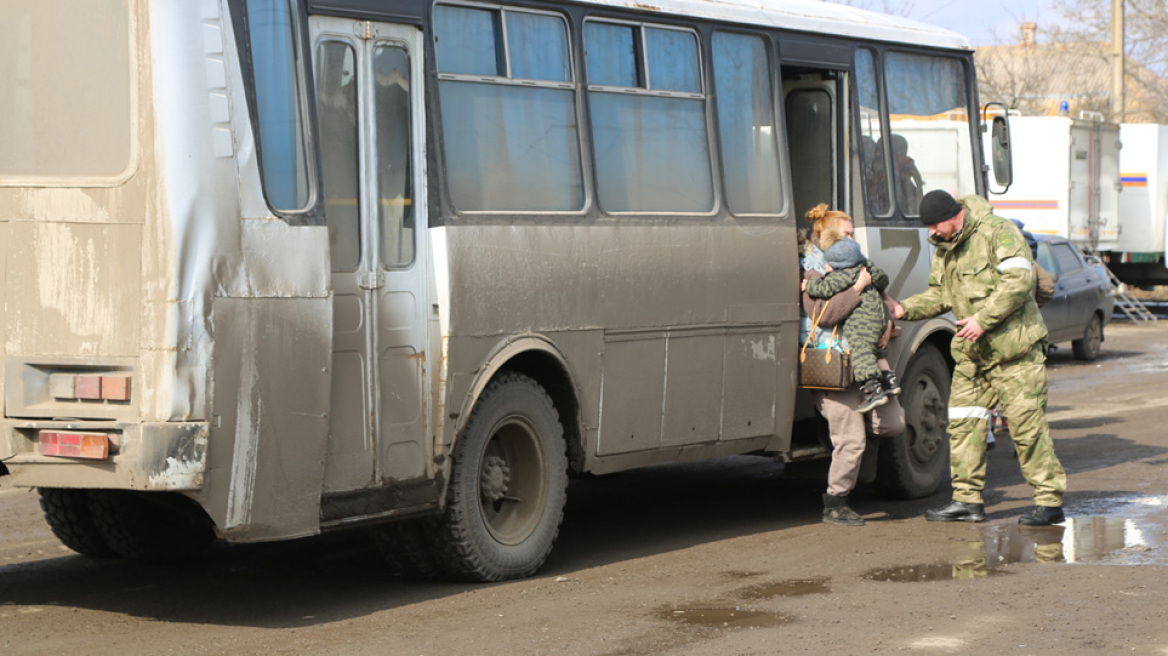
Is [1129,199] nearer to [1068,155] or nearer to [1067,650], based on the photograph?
[1068,155]

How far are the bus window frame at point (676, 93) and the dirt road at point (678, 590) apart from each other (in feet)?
6.02

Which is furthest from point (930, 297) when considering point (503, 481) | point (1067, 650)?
point (1067, 650)

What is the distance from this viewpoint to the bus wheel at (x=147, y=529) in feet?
27.9

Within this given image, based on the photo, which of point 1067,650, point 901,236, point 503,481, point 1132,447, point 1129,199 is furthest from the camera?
point 1129,199

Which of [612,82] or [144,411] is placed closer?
[144,411]

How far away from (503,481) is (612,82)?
2.18 metres

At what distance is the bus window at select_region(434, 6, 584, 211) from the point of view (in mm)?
7895

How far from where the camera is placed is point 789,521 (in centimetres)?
1021

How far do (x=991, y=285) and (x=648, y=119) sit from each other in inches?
88.8

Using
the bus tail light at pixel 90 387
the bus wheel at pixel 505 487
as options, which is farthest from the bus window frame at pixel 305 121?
the bus wheel at pixel 505 487

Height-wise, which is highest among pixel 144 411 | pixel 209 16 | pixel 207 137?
pixel 209 16

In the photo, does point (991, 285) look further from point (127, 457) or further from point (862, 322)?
point (127, 457)

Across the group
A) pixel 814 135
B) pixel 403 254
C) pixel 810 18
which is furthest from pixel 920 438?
pixel 403 254

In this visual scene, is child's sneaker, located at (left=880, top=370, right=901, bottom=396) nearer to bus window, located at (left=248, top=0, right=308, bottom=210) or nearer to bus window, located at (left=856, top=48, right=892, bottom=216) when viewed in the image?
bus window, located at (left=856, top=48, right=892, bottom=216)
